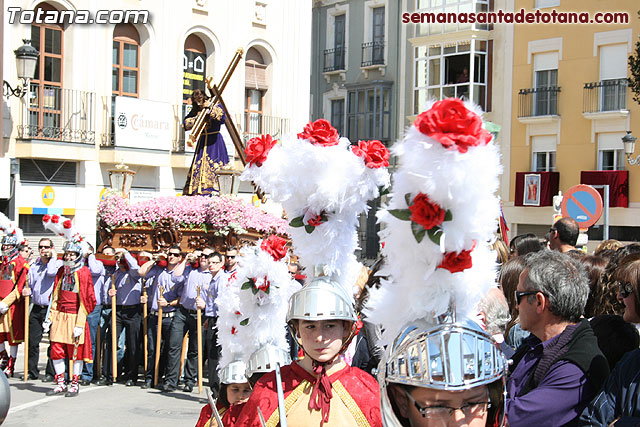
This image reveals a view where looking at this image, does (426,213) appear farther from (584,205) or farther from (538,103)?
(538,103)

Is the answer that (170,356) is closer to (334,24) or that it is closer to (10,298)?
(10,298)

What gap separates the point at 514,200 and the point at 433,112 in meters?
27.3

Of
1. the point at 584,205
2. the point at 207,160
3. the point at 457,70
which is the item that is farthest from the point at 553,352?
the point at 457,70

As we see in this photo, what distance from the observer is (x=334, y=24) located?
115 ft

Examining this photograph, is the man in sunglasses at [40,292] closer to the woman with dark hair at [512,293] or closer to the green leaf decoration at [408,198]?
the woman with dark hair at [512,293]

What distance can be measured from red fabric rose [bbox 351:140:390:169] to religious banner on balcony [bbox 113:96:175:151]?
65.8 feet

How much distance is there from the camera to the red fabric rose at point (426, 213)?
7.87 feet

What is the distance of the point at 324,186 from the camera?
→ 12.8 ft

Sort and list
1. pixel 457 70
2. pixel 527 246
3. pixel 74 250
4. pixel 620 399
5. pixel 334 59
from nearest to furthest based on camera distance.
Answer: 1. pixel 620 399
2. pixel 527 246
3. pixel 74 250
4. pixel 457 70
5. pixel 334 59

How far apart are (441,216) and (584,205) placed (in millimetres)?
9264

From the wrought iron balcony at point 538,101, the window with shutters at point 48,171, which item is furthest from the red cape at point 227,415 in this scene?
the wrought iron balcony at point 538,101

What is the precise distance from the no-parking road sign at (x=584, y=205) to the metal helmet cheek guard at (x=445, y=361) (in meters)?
8.86

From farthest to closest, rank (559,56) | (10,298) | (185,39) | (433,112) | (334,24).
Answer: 1. (334,24)
2. (559,56)
3. (185,39)
4. (10,298)
5. (433,112)

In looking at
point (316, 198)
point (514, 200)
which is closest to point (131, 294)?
point (316, 198)
